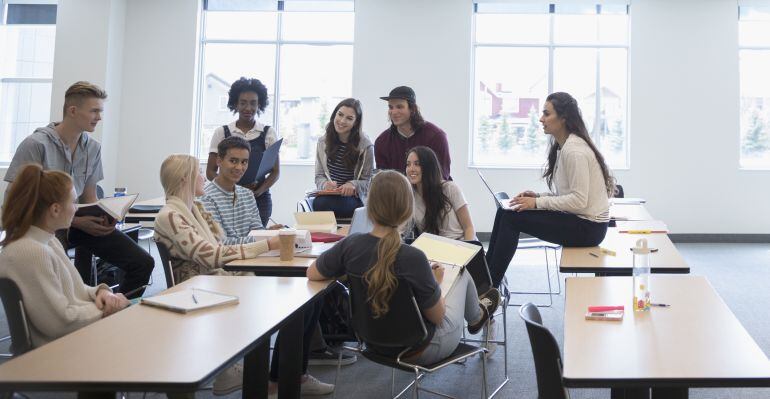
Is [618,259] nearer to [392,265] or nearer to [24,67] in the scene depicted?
[392,265]

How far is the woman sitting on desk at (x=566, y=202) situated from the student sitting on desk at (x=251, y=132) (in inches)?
65.1

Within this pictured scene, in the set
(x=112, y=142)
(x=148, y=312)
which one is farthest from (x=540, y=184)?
(x=148, y=312)

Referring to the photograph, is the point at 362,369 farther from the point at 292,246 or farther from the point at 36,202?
the point at 36,202

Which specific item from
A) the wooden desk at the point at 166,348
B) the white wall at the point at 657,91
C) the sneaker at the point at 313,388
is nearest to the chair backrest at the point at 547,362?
the wooden desk at the point at 166,348

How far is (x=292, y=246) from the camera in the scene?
2814 millimetres

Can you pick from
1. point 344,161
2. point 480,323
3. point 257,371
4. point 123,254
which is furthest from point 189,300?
point 344,161

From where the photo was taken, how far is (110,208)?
3.27 meters

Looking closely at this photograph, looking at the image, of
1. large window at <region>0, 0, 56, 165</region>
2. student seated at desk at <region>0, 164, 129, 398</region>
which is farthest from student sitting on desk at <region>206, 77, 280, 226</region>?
large window at <region>0, 0, 56, 165</region>

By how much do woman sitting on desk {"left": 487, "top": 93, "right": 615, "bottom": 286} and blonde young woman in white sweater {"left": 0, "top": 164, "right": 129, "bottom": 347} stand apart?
2.18 meters

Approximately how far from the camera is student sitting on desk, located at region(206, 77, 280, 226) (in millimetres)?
4504

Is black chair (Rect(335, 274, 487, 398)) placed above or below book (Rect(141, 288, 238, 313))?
below

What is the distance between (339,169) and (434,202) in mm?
978

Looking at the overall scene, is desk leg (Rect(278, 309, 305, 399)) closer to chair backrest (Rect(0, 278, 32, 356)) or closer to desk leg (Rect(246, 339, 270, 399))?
desk leg (Rect(246, 339, 270, 399))

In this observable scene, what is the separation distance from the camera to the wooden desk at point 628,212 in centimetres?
461
